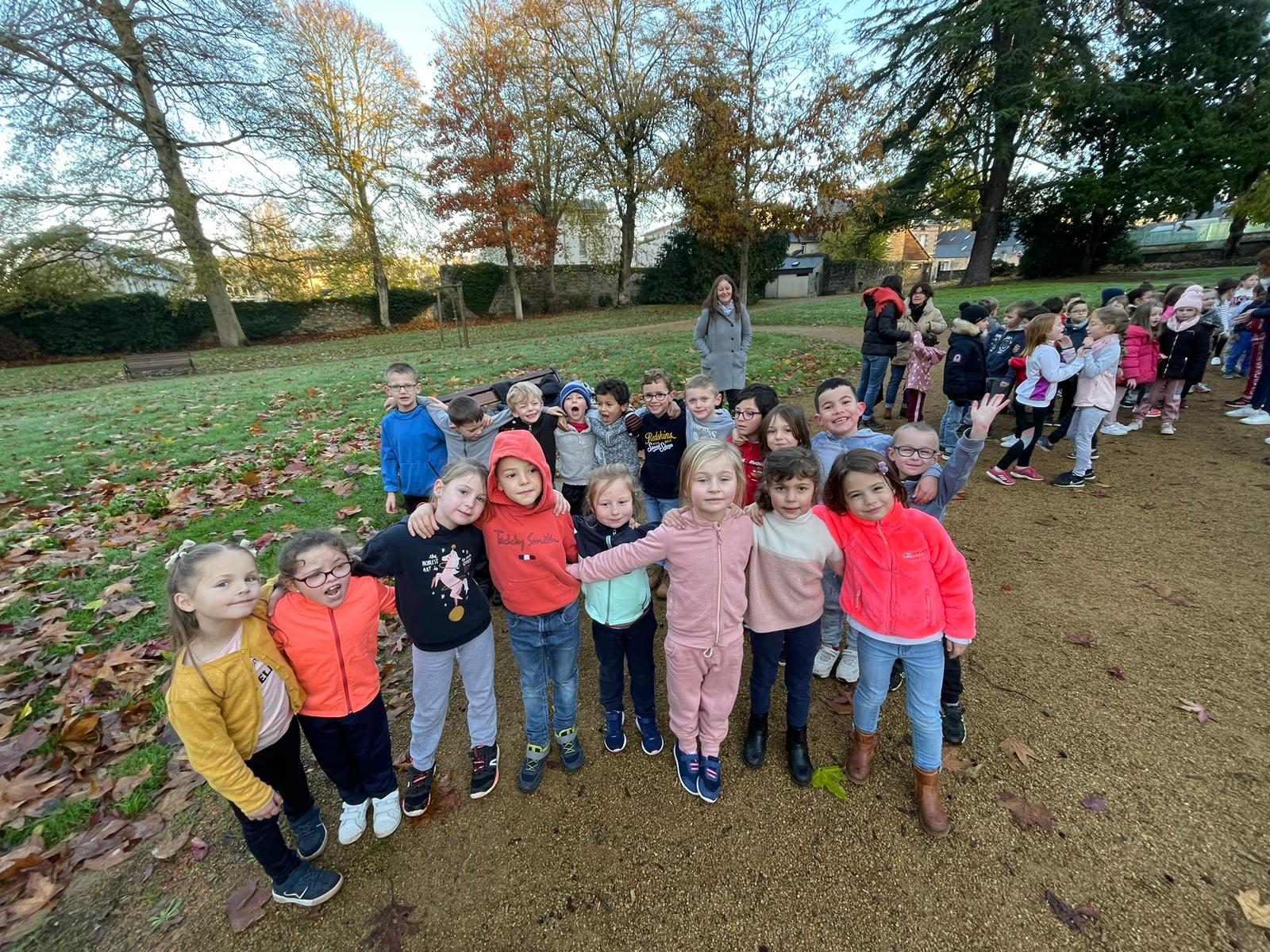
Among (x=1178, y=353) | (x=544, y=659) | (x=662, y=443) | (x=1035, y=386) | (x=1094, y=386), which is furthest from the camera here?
(x=1178, y=353)

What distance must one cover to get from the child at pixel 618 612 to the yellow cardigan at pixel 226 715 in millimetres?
1502

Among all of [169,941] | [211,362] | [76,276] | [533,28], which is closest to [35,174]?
[76,276]

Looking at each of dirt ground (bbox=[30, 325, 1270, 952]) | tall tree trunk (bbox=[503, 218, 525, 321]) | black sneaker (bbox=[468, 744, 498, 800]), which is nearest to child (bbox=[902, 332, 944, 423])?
dirt ground (bbox=[30, 325, 1270, 952])

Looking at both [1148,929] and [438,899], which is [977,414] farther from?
[438,899]

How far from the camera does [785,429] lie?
A: 337 cm

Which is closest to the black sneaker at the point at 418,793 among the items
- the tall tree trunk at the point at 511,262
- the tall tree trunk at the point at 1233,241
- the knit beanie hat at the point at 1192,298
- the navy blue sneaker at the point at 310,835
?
the navy blue sneaker at the point at 310,835

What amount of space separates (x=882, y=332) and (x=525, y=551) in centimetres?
676

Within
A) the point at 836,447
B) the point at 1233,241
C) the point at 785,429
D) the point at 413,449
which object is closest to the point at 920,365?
the point at 836,447

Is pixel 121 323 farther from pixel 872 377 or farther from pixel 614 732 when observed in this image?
pixel 614 732

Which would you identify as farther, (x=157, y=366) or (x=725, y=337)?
(x=157, y=366)

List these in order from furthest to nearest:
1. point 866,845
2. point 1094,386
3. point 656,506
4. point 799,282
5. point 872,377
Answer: point 799,282, point 872,377, point 1094,386, point 656,506, point 866,845

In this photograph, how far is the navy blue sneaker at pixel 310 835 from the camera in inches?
99.7

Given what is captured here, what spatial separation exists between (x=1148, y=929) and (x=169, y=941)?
13.2 ft

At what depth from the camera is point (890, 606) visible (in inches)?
102
